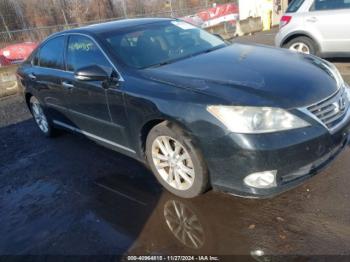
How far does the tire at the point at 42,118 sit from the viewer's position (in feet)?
19.8

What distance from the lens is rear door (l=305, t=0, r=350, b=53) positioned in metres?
7.22

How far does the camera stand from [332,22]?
289 inches

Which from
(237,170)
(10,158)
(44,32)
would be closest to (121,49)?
(237,170)

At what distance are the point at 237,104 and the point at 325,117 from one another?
0.79 metres

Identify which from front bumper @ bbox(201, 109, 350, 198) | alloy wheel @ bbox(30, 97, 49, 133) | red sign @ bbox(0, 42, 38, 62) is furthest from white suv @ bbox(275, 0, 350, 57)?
red sign @ bbox(0, 42, 38, 62)

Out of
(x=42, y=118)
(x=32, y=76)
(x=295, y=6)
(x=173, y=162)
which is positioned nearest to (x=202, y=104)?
(x=173, y=162)

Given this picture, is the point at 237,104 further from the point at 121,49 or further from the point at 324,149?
the point at 121,49

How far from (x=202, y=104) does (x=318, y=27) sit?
17.8 feet

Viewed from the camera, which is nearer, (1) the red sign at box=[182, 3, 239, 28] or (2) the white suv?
(2) the white suv

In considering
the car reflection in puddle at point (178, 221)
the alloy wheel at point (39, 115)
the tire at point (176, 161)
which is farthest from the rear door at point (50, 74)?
the tire at point (176, 161)

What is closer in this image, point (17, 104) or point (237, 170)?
point (237, 170)

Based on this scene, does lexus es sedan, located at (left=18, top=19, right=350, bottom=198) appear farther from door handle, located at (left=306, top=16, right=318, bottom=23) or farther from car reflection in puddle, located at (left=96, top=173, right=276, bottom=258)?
door handle, located at (left=306, top=16, right=318, bottom=23)

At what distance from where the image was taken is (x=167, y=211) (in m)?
3.59

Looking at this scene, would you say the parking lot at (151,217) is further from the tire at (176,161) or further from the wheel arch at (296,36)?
the wheel arch at (296,36)
